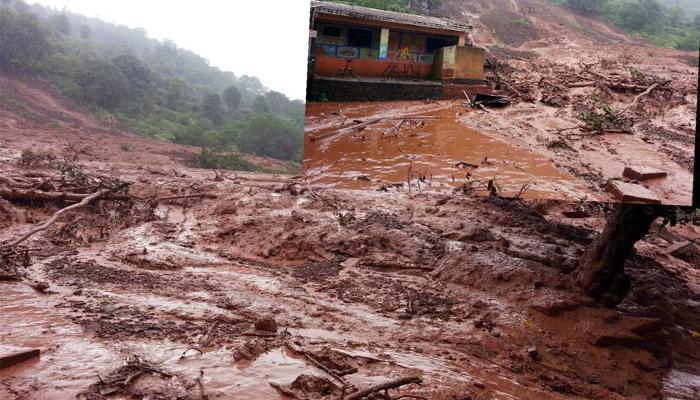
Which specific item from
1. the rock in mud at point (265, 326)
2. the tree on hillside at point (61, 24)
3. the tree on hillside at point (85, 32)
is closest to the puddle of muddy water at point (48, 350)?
the rock in mud at point (265, 326)

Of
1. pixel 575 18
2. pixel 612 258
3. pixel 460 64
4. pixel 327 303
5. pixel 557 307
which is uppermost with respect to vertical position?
pixel 575 18

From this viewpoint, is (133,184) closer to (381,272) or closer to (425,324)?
(381,272)

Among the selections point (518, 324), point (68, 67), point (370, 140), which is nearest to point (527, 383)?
point (518, 324)

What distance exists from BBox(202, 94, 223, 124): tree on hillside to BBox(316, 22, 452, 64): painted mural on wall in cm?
1406

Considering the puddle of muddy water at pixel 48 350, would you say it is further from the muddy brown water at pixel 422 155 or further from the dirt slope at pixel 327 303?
the muddy brown water at pixel 422 155

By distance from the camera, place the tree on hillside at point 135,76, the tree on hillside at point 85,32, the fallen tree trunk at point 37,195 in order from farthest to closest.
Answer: the tree on hillside at point 85,32
the tree on hillside at point 135,76
the fallen tree trunk at point 37,195

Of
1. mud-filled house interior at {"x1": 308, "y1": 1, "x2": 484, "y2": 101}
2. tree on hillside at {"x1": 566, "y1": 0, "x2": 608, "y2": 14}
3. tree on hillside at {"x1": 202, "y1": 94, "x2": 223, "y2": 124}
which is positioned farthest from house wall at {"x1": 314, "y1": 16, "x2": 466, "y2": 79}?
tree on hillside at {"x1": 202, "y1": 94, "x2": 223, "y2": 124}

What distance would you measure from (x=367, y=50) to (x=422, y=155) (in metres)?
0.85

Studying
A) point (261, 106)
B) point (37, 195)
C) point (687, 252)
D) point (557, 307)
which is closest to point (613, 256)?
point (557, 307)

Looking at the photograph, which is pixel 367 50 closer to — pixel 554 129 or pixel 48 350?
pixel 554 129

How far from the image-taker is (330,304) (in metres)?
4.49

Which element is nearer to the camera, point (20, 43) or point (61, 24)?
point (20, 43)

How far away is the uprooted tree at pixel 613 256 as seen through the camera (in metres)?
4.07

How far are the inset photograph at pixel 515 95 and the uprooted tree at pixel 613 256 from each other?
99 cm
